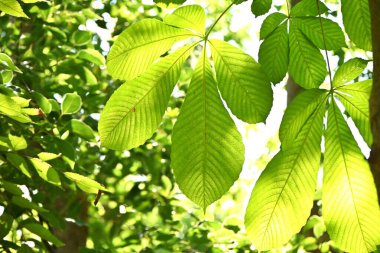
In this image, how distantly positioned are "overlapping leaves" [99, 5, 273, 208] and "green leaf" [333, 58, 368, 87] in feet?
Answer: 0.39

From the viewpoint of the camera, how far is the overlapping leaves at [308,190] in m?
0.72

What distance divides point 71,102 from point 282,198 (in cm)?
84

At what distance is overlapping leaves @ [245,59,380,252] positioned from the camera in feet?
2.35

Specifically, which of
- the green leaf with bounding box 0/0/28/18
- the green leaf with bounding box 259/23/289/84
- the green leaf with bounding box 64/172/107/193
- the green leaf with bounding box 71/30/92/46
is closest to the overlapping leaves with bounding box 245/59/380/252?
the green leaf with bounding box 259/23/289/84

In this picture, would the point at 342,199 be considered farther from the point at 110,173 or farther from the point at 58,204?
the point at 58,204

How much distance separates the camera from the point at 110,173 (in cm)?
231

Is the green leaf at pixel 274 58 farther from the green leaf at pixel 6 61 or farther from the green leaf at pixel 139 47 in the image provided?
the green leaf at pixel 6 61

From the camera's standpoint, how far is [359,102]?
0.78 meters

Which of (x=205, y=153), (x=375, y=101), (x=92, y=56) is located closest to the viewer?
(x=375, y=101)

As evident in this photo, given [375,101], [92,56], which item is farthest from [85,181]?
[92,56]

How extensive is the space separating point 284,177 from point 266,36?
0.91ft

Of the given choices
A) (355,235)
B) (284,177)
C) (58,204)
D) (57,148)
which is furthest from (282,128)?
(58,204)

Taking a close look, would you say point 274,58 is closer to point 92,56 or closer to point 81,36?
point 92,56

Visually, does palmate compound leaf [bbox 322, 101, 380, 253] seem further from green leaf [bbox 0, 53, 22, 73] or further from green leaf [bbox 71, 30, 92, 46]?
green leaf [bbox 71, 30, 92, 46]
